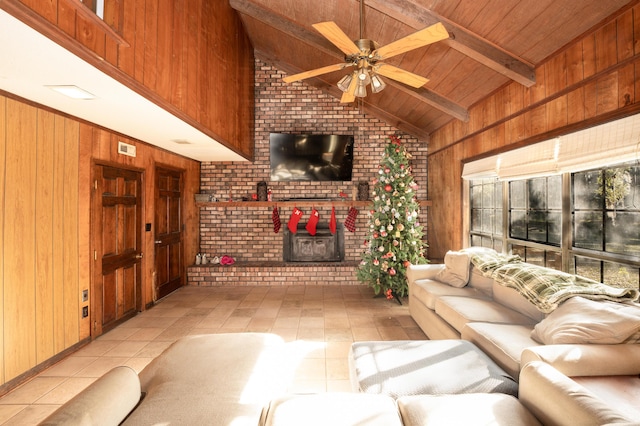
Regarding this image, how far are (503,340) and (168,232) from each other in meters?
4.72

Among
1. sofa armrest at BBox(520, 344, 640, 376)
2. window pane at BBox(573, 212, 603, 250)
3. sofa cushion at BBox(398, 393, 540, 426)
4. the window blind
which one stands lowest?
sofa cushion at BBox(398, 393, 540, 426)

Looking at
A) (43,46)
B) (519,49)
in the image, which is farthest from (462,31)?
(43,46)

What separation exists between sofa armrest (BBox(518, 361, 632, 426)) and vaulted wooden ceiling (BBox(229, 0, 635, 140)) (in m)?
2.45

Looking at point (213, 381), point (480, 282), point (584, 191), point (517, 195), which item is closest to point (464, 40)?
point (584, 191)

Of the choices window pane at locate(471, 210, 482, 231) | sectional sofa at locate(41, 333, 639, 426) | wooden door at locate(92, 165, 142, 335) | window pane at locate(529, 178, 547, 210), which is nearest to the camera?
sectional sofa at locate(41, 333, 639, 426)

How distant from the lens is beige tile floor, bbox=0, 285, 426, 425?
8.37 feet

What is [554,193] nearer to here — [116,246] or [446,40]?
[446,40]

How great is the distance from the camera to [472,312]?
2.75 m

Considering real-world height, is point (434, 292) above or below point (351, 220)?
below

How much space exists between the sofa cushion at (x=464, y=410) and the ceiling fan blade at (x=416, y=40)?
2085 mm

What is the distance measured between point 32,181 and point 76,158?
1.90ft

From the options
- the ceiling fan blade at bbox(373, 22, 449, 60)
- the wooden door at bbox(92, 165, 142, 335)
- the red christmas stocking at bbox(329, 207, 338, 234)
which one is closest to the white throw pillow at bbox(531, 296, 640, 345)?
the ceiling fan blade at bbox(373, 22, 449, 60)

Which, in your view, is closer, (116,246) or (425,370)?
(425,370)

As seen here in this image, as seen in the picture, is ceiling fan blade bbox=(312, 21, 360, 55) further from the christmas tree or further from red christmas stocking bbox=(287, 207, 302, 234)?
red christmas stocking bbox=(287, 207, 302, 234)
